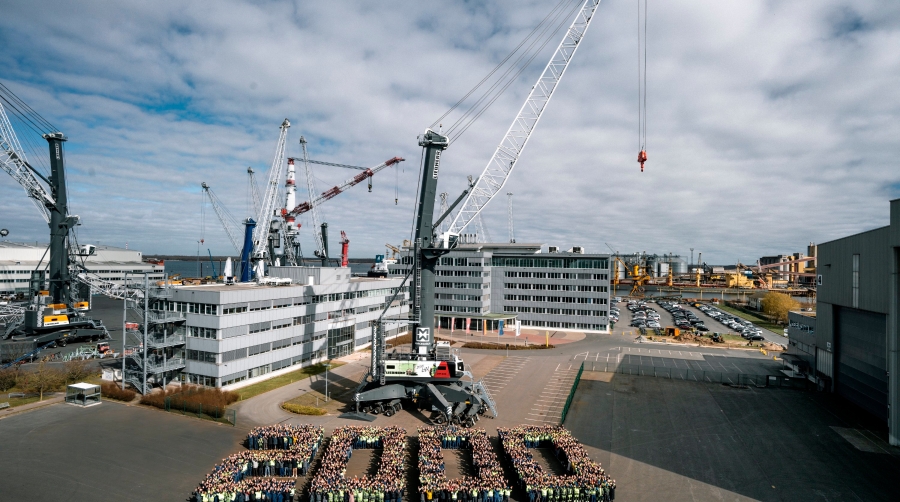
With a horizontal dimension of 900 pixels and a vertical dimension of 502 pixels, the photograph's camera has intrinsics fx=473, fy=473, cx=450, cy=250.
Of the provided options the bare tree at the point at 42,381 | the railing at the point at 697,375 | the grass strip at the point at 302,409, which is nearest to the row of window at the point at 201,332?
the grass strip at the point at 302,409

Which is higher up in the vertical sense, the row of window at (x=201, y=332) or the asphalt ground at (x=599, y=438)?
the row of window at (x=201, y=332)

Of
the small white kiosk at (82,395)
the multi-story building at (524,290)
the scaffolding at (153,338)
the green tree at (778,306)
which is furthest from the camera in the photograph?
the green tree at (778,306)

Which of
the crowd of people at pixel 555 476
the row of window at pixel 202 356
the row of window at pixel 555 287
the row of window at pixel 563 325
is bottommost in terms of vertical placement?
the crowd of people at pixel 555 476

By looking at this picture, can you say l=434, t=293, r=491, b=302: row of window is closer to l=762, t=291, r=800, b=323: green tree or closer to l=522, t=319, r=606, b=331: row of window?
l=522, t=319, r=606, b=331: row of window

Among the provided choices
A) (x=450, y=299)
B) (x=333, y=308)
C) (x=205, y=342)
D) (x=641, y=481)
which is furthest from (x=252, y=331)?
(x=450, y=299)

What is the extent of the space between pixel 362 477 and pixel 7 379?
37386 mm

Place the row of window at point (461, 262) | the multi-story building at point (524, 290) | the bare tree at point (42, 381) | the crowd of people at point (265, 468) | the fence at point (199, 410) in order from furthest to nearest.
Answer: the row of window at point (461, 262) < the multi-story building at point (524, 290) < the bare tree at point (42, 381) < the fence at point (199, 410) < the crowd of people at point (265, 468)

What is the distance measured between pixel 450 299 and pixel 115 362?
47775 millimetres

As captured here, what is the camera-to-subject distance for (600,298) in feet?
257

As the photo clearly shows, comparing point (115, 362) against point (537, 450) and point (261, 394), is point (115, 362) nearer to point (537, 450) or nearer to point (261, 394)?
point (261, 394)

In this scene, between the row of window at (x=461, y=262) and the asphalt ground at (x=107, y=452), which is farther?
the row of window at (x=461, y=262)

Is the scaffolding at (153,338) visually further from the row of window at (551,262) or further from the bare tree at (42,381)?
the row of window at (551,262)

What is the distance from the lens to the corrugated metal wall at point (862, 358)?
3459cm

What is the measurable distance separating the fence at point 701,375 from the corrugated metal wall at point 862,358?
455 cm
